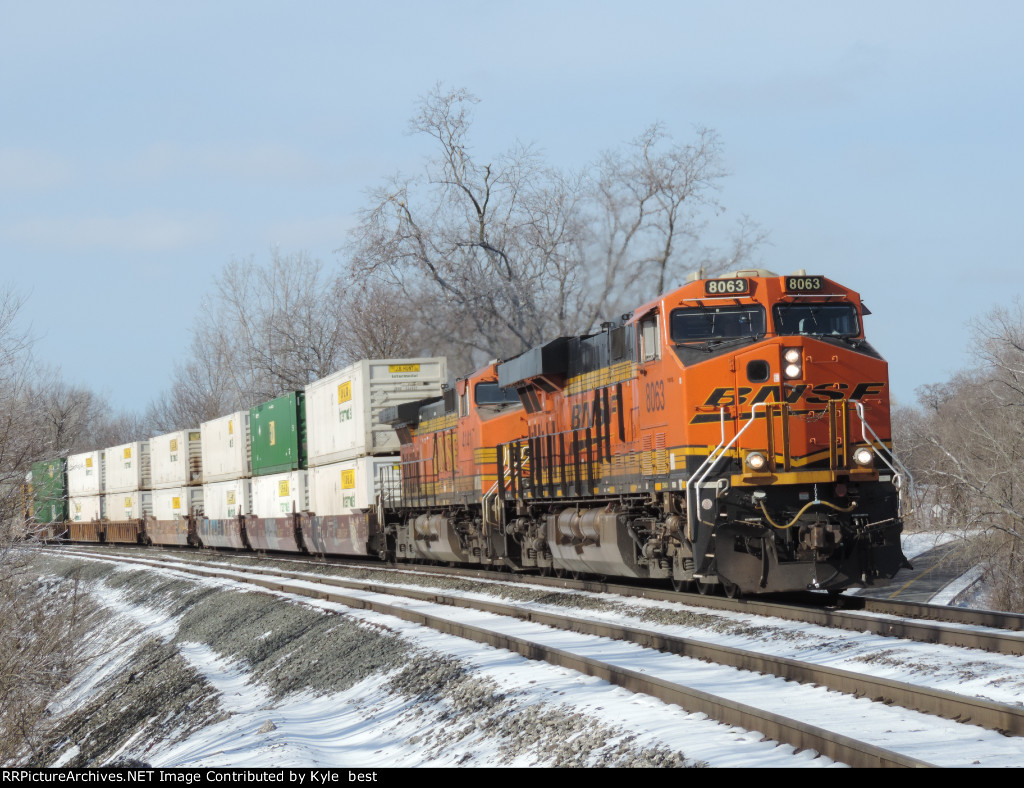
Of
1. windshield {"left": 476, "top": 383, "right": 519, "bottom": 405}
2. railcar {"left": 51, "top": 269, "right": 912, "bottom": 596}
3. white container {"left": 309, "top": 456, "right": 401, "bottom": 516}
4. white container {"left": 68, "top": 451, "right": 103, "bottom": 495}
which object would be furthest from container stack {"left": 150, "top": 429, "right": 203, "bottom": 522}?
railcar {"left": 51, "top": 269, "right": 912, "bottom": 596}

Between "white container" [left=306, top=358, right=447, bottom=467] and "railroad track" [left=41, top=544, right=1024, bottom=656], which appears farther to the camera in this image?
"white container" [left=306, top=358, right=447, bottom=467]

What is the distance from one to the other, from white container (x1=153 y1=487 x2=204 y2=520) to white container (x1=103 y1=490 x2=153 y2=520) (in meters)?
1.48

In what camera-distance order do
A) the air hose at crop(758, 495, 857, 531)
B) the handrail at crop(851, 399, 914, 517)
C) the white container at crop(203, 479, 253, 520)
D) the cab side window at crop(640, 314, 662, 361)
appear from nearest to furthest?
the air hose at crop(758, 495, 857, 531) < the handrail at crop(851, 399, 914, 517) < the cab side window at crop(640, 314, 662, 361) < the white container at crop(203, 479, 253, 520)

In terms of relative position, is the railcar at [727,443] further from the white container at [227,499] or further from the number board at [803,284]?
the white container at [227,499]

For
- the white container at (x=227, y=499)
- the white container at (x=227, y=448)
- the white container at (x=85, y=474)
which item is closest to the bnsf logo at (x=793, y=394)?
the white container at (x=227, y=448)

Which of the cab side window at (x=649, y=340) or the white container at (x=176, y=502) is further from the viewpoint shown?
the white container at (x=176, y=502)

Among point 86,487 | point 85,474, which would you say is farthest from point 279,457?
point 85,474

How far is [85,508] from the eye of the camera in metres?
56.3

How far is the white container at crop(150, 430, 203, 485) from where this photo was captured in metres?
41.7

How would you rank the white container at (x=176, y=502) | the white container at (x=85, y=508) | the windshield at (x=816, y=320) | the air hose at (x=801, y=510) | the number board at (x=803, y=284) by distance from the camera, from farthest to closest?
the white container at (x=85, y=508) → the white container at (x=176, y=502) → the number board at (x=803, y=284) → the windshield at (x=816, y=320) → the air hose at (x=801, y=510)

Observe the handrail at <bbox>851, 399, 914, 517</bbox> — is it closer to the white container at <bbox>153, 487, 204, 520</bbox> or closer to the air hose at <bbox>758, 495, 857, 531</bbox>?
the air hose at <bbox>758, 495, 857, 531</bbox>

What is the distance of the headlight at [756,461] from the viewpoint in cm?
1231

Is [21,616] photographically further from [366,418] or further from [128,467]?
[128,467]
